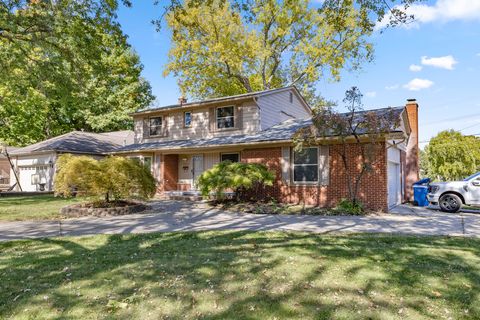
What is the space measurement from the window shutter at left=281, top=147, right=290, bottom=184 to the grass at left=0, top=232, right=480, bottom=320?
7.56 metres

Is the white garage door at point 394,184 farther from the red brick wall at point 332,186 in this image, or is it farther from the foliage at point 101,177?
the foliage at point 101,177

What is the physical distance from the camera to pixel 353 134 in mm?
11656

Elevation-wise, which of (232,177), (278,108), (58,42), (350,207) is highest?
(58,42)

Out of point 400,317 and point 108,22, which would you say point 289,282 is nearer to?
point 400,317

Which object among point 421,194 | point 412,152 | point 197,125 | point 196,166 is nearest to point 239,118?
point 197,125

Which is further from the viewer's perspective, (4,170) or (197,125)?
(4,170)

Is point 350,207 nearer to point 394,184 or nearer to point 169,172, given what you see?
point 394,184

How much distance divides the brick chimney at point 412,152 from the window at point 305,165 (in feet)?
20.7

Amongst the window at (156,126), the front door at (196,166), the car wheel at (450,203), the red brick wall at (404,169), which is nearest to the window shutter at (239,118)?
the front door at (196,166)

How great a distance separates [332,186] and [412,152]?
6597mm

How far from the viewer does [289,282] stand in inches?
168

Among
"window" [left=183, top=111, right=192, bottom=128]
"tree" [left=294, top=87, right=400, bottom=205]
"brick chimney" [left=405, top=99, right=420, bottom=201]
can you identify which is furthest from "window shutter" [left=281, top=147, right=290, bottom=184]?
"window" [left=183, top=111, right=192, bottom=128]

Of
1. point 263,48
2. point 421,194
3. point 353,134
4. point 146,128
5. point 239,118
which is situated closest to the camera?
point 353,134

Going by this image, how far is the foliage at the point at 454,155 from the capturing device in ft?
98.7
